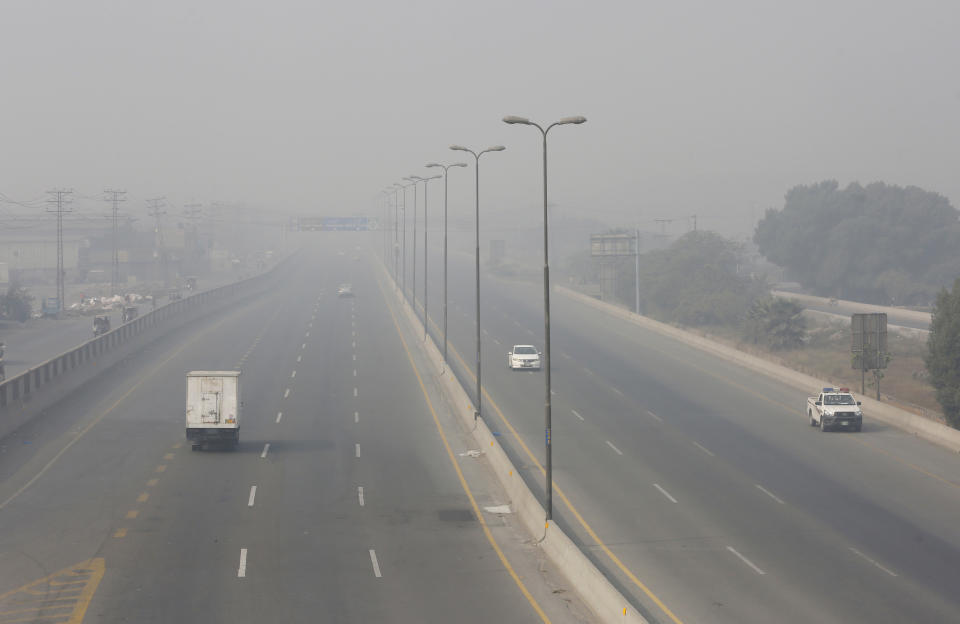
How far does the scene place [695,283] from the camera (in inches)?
5507

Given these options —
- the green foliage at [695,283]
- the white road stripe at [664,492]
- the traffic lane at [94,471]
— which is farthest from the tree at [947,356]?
the green foliage at [695,283]

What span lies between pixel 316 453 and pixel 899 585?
22.3 m

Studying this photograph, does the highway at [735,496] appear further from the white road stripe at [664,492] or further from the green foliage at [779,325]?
the green foliage at [779,325]

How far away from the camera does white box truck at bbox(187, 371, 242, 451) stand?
1510 inches

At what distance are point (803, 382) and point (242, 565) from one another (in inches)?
1692

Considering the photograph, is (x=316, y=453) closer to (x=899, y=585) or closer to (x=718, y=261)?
(x=899, y=585)

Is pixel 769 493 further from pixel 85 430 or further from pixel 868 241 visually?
pixel 868 241

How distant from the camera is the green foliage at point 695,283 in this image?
427 feet

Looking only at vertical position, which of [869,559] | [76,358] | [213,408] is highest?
[76,358]

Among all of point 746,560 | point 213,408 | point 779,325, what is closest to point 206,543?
point 213,408

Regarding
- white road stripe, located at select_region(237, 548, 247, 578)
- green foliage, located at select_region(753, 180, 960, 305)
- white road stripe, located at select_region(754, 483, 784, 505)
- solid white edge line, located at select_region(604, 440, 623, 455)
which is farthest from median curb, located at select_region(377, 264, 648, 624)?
green foliage, located at select_region(753, 180, 960, 305)

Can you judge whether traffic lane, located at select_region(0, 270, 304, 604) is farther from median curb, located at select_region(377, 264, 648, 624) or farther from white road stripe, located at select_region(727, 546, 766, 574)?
white road stripe, located at select_region(727, 546, 766, 574)

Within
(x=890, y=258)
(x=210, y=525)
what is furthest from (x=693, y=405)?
(x=890, y=258)

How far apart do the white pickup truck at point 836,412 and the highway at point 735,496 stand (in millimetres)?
608
